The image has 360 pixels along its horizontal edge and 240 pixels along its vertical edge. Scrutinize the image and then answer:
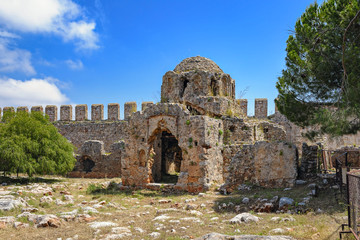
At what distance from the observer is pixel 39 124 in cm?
1758

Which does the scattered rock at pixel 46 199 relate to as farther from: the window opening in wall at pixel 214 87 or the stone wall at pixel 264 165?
the window opening in wall at pixel 214 87

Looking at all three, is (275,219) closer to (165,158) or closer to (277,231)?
(277,231)

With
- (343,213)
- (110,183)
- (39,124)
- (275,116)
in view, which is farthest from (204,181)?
(275,116)

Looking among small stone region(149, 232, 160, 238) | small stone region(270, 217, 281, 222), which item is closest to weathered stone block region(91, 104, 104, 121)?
small stone region(149, 232, 160, 238)

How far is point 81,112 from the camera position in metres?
29.6

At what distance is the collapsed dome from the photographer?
2161cm

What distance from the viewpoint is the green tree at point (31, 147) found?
15875 millimetres

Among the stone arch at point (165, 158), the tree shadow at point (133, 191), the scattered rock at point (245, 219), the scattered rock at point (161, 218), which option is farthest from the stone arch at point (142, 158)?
the scattered rock at point (245, 219)

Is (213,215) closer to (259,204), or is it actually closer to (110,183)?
(259,204)

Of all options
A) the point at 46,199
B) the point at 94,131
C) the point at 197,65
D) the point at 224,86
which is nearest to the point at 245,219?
the point at 46,199

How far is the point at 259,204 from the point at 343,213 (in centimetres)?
287

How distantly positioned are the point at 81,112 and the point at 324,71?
2258cm

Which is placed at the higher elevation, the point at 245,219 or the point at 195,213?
the point at 245,219

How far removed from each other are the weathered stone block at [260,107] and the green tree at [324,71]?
11.0 meters
